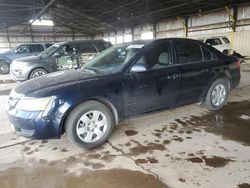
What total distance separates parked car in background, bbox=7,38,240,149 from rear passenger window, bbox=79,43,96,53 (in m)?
4.18

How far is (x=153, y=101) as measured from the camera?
3326mm

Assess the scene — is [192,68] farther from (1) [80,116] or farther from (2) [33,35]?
(2) [33,35]

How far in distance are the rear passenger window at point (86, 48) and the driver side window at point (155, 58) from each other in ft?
16.0

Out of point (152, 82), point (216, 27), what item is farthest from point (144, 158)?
point (216, 27)

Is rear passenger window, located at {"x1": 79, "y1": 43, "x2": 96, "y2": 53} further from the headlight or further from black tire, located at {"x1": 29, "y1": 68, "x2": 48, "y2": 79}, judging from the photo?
the headlight

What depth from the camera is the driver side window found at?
122 inches

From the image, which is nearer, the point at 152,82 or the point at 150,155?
the point at 150,155

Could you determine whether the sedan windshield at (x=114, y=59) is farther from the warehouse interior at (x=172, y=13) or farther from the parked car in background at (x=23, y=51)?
the warehouse interior at (x=172, y=13)

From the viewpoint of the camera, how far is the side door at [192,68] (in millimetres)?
3627

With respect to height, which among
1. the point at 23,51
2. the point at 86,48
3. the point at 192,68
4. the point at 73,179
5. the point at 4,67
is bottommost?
the point at 73,179

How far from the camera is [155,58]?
3367mm

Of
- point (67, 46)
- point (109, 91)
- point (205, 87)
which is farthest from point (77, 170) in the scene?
point (67, 46)

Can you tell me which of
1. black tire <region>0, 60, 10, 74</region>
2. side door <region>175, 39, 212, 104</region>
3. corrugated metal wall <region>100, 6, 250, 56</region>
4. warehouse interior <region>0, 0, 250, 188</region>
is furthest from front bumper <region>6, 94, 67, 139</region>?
corrugated metal wall <region>100, 6, 250, 56</region>

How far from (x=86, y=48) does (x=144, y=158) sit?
19.8 feet
